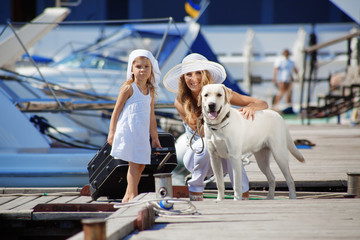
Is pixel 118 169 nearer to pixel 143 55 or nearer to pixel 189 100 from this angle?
pixel 189 100

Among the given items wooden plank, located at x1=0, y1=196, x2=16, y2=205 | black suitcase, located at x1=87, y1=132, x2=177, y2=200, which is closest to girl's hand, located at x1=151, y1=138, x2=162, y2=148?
black suitcase, located at x1=87, y1=132, x2=177, y2=200

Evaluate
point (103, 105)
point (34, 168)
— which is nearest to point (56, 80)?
point (103, 105)

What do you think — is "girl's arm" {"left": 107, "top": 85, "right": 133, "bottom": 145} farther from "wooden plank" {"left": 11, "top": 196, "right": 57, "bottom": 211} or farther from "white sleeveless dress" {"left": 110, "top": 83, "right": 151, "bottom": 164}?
"wooden plank" {"left": 11, "top": 196, "right": 57, "bottom": 211}

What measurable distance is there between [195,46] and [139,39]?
5.31 feet

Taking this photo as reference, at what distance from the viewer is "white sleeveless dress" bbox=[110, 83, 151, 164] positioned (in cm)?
428

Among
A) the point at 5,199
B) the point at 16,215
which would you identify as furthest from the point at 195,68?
the point at 5,199

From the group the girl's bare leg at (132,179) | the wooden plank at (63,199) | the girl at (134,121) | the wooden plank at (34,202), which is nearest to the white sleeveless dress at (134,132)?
the girl at (134,121)

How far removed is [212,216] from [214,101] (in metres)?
0.77

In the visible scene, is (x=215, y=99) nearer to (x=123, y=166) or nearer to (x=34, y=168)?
(x=123, y=166)

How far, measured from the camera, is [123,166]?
14.7ft

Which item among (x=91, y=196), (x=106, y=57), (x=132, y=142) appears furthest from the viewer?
(x=106, y=57)

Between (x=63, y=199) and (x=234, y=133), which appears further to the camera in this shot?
(x=63, y=199)

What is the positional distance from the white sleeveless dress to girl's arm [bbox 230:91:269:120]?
2.40 ft

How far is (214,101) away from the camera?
363cm
